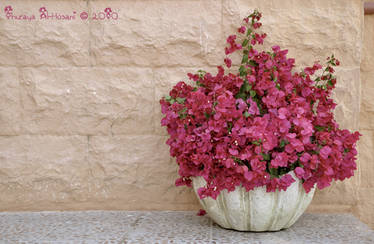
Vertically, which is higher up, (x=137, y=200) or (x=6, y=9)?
(x=6, y=9)

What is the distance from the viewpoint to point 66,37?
251cm

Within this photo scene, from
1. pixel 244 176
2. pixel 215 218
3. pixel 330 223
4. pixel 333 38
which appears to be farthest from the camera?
pixel 333 38

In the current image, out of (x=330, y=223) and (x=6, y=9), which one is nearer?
(x=330, y=223)

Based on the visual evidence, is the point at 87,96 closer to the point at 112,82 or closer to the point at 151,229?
the point at 112,82

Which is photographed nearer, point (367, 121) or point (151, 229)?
point (151, 229)

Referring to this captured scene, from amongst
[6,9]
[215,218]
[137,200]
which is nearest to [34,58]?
[6,9]

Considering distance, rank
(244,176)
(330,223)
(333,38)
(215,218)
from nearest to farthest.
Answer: (244,176) → (215,218) → (330,223) → (333,38)

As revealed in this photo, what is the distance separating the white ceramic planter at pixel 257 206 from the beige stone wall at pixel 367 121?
2.46 feet

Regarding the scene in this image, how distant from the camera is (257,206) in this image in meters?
2.01

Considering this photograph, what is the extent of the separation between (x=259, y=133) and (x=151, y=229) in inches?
31.8

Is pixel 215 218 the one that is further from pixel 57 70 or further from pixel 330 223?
pixel 57 70

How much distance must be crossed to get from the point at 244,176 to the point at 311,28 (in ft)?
3.71

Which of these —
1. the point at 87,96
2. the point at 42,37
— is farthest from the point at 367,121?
the point at 42,37

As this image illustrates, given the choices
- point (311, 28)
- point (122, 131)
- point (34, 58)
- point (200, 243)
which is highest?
point (311, 28)
